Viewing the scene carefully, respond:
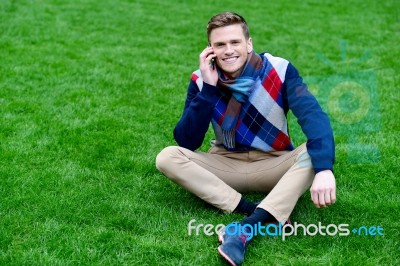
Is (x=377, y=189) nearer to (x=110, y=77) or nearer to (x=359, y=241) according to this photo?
(x=359, y=241)

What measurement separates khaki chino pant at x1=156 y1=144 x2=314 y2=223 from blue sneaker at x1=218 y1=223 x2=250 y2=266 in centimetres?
24

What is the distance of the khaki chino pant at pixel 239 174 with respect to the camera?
3.34 metres

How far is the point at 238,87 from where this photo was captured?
3.54 meters

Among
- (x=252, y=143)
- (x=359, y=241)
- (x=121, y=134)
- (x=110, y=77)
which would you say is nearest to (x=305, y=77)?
(x=110, y=77)

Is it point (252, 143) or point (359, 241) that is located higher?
point (252, 143)

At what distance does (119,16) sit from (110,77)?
3.23 m

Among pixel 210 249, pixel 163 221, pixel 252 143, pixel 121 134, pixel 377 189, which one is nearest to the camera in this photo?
pixel 210 249

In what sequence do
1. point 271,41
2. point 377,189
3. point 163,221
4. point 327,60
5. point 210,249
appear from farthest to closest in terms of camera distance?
point 271,41 < point 327,60 < point 377,189 < point 163,221 < point 210,249

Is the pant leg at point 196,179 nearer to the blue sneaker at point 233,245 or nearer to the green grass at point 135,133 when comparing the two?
the green grass at point 135,133

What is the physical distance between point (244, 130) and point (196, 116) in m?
0.35

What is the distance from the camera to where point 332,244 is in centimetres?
323

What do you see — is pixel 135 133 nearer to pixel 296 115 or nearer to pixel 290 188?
pixel 296 115

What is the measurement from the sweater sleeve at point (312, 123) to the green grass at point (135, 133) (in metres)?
0.48

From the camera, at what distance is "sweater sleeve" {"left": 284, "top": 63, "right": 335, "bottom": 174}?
3.19 m
